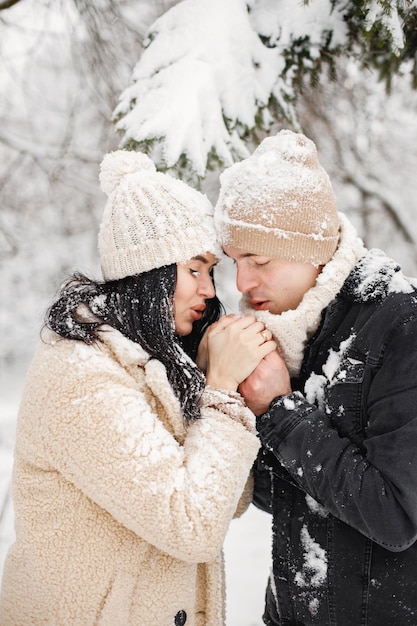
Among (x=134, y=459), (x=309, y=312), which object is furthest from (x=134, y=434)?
(x=309, y=312)

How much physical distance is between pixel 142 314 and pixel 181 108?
86.0 inches

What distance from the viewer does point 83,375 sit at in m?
1.78

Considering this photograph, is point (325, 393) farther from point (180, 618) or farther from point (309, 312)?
point (180, 618)

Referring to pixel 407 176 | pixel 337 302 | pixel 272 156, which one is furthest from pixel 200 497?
pixel 407 176

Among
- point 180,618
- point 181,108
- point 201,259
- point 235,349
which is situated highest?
point 181,108

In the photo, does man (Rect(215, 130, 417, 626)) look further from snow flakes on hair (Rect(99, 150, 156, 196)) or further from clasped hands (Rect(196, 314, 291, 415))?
snow flakes on hair (Rect(99, 150, 156, 196))

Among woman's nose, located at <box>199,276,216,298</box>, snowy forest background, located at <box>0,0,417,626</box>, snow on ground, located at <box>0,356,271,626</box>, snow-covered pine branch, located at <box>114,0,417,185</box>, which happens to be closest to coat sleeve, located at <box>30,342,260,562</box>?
woman's nose, located at <box>199,276,216,298</box>

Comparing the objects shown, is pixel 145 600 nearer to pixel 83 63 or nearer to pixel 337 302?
pixel 337 302

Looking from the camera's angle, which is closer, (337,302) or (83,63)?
(337,302)

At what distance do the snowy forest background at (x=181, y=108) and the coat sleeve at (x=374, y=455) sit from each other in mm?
1331

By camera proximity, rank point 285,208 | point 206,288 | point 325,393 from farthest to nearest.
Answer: point 206,288, point 285,208, point 325,393

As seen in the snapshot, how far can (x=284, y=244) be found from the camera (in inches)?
85.5

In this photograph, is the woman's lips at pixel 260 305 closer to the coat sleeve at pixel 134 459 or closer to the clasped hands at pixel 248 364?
the clasped hands at pixel 248 364

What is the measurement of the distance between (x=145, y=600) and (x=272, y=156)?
162 centimetres
